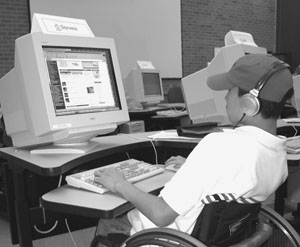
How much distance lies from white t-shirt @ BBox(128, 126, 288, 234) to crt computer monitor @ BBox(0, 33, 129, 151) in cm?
64

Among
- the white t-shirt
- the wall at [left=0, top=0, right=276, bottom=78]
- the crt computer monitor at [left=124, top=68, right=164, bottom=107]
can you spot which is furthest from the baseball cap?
the wall at [left=0, top=0, right=276, bottom=78]

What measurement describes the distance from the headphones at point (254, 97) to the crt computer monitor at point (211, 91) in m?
0.95

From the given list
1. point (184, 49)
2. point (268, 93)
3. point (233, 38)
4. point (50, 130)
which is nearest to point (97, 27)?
point (184, 49)

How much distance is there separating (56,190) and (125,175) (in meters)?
0.26

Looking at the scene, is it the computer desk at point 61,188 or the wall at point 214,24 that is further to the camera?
the wall at point 214,24

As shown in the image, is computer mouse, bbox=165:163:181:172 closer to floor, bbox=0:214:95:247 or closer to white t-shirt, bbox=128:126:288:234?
white t-shirt, bbox=128:126:288:234

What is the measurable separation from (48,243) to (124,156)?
0.99 m

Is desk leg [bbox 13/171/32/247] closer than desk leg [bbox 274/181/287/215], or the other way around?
desk leg [bbox 13/171/32/247]

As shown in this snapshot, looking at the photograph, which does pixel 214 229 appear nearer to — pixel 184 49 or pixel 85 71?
pixel 85 71

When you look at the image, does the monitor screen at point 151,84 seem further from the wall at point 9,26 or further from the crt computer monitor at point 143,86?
Answer: the wall at point 9,26

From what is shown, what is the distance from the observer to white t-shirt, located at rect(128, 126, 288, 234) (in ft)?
3.28

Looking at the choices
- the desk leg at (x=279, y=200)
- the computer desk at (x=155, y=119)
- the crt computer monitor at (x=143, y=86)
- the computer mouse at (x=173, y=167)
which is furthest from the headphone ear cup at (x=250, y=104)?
the crt computer monitor at (x=143, y=86)

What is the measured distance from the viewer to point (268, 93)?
3.57 feet

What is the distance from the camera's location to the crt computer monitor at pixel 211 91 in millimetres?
2059
